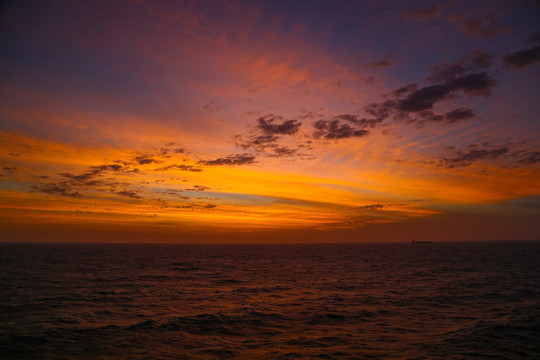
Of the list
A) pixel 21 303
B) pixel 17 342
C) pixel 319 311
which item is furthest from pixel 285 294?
pixel 21 303

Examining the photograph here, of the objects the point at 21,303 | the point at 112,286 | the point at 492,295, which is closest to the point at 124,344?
the point at 21,303

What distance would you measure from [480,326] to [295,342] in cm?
1424

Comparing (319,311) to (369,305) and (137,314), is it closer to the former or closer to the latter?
(369,305)

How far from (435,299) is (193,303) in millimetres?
25248

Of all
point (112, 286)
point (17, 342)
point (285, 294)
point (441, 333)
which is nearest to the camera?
point (17, 342)

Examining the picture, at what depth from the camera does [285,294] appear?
3519 cm

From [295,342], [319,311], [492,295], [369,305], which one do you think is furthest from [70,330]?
[492,295]

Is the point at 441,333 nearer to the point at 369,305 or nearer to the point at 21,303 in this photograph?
the point at 369,305

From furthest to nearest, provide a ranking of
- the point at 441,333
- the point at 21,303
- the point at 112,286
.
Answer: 1. the point at 112,286
2. the point at 21,303
3. the point at 441,333

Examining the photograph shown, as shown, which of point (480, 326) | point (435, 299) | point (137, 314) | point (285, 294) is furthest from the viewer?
point (285, 294)

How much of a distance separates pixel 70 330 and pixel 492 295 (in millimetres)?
40883

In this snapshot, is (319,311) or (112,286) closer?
(319,311)

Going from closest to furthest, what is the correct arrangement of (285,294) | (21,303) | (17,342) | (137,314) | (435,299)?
(17,342)
(137,314)
(21,303)
(435,299)
(285,294)

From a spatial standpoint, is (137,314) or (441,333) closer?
(441,333)
